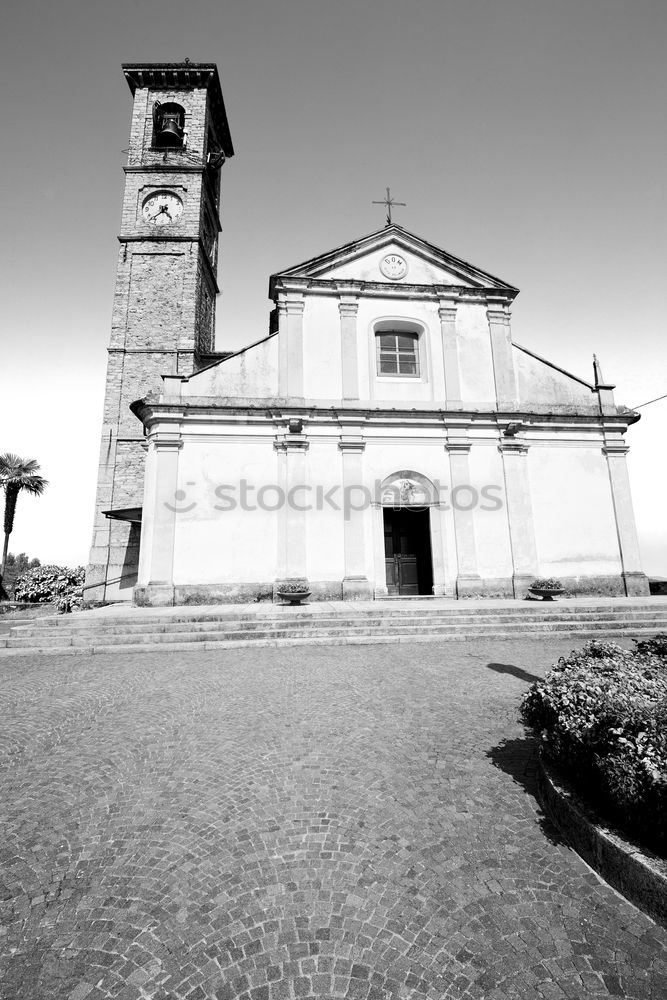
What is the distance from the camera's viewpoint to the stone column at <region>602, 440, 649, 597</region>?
14.6 metres

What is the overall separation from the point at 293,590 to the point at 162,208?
20.7m

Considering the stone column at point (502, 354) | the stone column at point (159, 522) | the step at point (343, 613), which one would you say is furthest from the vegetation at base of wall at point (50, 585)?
the stone column at point (502, 354)

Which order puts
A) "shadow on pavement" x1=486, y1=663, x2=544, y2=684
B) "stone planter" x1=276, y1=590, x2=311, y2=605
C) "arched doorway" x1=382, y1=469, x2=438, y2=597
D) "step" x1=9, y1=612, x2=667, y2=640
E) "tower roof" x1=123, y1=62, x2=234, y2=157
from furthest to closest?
"tower roof" x1=123, y1=62, x2=234, y2=157 → "arched doorway" x1=382, y1=469, x2=438, y2=597 → "stone planter" x1=276, y1=590, x2=311, y2=605 → "step" x1=9, y1=612, x2=667, y2=640 → "shadow on pavement" x1=486, y1=663, x2=544, y2=684

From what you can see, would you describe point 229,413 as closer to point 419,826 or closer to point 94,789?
point 94,789

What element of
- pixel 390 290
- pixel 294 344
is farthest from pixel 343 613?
pixel 390 290

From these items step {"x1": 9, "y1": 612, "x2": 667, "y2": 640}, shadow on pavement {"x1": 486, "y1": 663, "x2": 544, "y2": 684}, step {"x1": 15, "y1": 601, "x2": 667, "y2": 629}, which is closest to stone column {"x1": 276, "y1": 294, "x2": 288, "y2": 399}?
step {"x1": 15, "y1": 601, "x2": 667, "y2": 629}

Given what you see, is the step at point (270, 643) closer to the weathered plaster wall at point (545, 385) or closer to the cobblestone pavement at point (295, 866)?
the cobblestone pavement at point (295, 866)

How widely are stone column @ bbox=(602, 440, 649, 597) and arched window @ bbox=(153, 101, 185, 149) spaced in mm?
25362

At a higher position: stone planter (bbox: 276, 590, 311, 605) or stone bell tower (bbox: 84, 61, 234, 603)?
stone bell tower (bbox: 84, 61, 234, 603)

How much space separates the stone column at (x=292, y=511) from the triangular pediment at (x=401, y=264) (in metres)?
6.73

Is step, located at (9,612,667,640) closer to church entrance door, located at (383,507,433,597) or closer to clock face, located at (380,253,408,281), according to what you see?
church entrance door, located at (383,507,433,597)

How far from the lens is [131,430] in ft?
61.1

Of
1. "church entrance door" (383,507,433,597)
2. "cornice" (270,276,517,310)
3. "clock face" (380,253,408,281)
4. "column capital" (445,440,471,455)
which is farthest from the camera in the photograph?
"clock face" (380,253,408,281)

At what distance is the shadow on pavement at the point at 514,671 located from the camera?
662 cm
